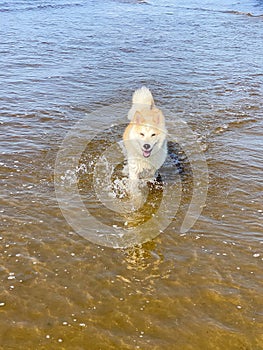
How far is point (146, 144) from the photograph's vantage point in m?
5.36

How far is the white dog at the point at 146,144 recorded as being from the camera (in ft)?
17.8

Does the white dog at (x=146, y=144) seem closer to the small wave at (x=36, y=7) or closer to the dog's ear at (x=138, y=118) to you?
the dog's ear at (x=138, y=118)

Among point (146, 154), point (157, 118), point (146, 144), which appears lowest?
point (146, 154)

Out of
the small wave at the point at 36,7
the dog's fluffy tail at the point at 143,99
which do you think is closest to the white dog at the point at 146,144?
the dog's fluffy tail at the point at 143,99

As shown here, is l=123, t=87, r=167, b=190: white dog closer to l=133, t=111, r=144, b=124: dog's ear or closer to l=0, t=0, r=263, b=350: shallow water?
l=133, t=111, r=144, b=124: dog's ear

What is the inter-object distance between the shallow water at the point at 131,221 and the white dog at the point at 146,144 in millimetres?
395

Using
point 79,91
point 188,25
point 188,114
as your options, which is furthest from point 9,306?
point 188,25

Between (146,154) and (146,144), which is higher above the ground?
(146,144)

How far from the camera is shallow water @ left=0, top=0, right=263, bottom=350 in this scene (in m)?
3.17

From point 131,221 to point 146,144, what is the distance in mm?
1194

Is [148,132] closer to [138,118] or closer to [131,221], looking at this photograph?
[138,118]

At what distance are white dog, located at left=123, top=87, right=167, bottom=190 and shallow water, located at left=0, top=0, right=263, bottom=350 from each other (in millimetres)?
395

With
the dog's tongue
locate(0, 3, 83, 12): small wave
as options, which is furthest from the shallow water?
locate(0, 3, 83, 12): small wave

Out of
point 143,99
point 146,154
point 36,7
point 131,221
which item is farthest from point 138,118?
point 36,7
